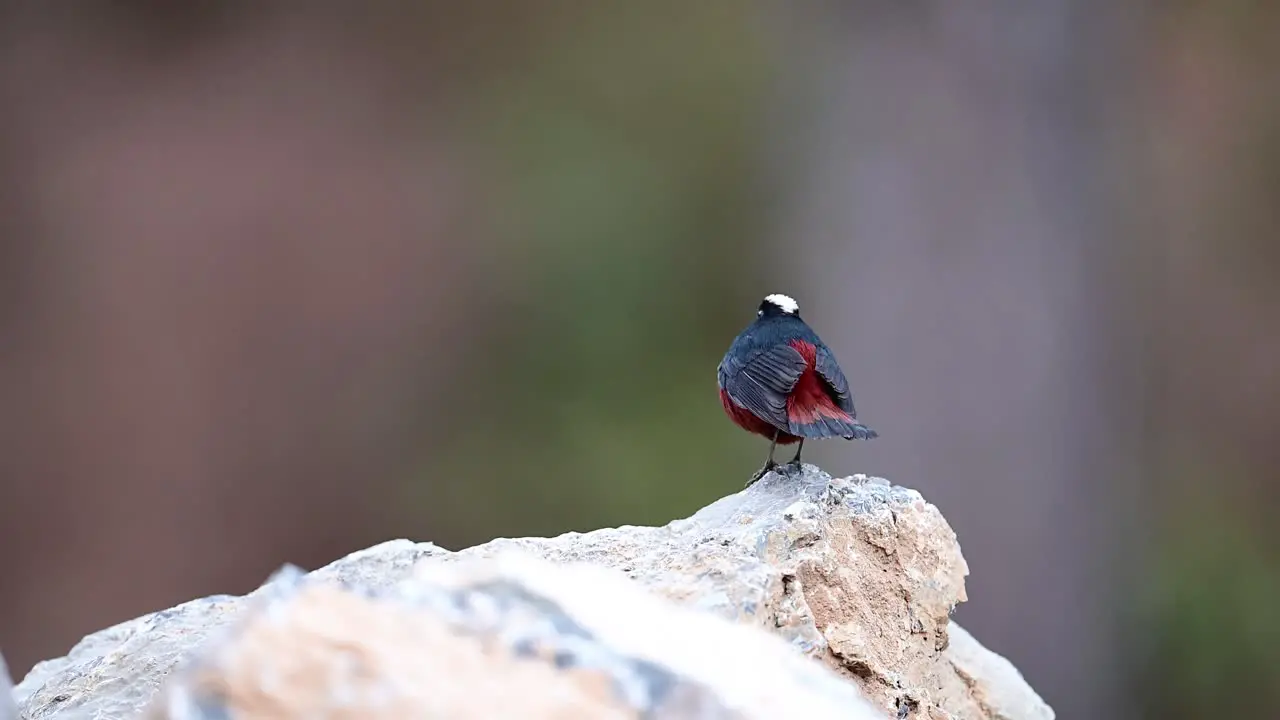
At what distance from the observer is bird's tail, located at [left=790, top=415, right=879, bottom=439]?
2.68m

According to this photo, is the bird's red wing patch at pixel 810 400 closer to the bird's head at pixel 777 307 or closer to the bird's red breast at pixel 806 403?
the bird's red breast at pixel 806 403

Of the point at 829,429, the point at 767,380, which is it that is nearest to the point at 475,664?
the point at 829,429

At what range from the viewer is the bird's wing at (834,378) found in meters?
2.85

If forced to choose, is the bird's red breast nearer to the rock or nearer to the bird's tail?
the bird's tail

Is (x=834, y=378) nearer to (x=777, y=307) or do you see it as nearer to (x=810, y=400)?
(x=810, y=400)

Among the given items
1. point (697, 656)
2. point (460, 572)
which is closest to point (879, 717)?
point (697, 656)

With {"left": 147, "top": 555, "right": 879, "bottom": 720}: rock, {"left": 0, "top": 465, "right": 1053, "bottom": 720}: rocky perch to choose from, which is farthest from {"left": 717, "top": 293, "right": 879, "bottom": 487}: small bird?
{"left": 147, "top": 555, "right": 879, "bottom": 720}: rock

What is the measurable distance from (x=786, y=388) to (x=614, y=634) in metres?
1.52

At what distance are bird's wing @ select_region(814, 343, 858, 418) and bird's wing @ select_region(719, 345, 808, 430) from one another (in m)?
0.05

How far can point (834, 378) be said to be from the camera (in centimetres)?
286

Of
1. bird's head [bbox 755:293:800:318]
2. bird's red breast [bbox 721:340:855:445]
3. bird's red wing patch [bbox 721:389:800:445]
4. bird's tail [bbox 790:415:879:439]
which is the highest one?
bird's head [bbox 755:293:800:318]

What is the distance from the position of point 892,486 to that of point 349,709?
1.41 meters

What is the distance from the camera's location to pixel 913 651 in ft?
7.09

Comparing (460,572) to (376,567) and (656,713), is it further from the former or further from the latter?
(376,567)
